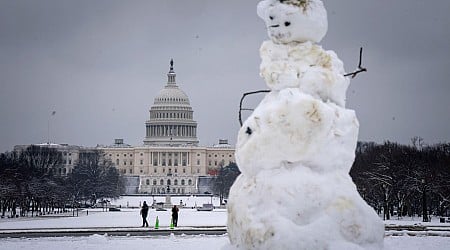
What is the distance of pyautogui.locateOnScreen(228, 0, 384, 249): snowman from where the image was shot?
14703 mm

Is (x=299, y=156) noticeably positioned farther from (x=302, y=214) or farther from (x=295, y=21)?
(x=295, y=21)

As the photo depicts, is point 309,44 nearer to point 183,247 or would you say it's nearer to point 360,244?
point 360,244

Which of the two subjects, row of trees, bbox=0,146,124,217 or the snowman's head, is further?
row of trees, bbox=0,146,124,217

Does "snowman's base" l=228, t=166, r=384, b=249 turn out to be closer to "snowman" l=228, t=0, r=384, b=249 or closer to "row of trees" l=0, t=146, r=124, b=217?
"snowman" l=228, t=0, r=384, b=249

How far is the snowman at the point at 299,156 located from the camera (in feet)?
48.2

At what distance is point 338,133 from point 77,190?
86.7 metres

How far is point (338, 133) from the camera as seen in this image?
15.4m

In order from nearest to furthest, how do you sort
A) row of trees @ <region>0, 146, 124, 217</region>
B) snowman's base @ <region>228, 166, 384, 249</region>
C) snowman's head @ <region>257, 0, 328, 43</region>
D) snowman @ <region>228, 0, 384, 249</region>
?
snowman's base @ <region>228, 166, 384, 249</region>
snowman @ <region>228, 0, 384, 249</region>
snowman's head @ <region>257, 0, 328, 43</region>
row of trees @ <region>0, 146, 124, 217</region>

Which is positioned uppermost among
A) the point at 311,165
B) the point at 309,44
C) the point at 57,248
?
the point at 309,44

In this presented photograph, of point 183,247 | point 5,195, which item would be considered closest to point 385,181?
point 5,195

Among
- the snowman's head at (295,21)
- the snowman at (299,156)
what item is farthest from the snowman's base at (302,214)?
the snowman's head at (295,21)

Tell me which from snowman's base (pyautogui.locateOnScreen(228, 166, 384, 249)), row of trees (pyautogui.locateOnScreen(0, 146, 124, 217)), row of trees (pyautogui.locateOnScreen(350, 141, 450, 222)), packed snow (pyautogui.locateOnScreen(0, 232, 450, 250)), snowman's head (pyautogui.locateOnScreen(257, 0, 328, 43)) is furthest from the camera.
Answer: row of trees (pyautogui.locateOnScreen(0, 146, 124, 217))

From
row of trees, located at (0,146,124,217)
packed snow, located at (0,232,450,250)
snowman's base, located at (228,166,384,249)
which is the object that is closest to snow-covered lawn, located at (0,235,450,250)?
packed snow, located at (0,232,450,250)

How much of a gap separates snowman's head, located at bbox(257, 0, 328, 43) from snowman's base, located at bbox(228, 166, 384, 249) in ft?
9.42
